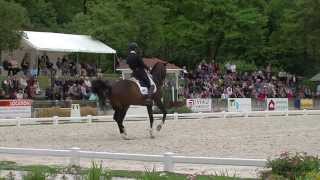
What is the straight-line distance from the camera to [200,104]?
38875 mm

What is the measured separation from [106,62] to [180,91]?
13107mm

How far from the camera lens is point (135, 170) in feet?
42.7

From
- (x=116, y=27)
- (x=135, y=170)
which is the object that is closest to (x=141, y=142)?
(x=135, y=170)

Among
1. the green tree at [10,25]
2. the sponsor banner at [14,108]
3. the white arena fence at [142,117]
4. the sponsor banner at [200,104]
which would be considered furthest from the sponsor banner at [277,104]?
the sponsor banner at [14,108]

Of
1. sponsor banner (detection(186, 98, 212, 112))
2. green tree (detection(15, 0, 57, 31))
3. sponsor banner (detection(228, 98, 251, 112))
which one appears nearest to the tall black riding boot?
sponsor banner (detection(186, 98, 212, 112))

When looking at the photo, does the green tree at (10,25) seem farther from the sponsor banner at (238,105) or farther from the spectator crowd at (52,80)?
the sponsor banner at (238,105)

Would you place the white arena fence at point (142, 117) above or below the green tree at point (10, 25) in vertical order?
below

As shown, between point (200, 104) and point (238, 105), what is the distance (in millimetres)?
2295

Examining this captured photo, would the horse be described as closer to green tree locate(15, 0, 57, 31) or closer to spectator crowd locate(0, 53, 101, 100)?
spectator crowd locate(0, 53, 101, 100)

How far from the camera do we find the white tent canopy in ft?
136

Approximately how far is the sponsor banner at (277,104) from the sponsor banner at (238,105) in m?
1.88

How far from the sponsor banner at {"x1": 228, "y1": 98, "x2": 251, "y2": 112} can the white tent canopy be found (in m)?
9.69

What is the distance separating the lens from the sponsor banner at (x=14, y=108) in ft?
102

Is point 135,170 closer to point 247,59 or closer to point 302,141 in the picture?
point 302,141
